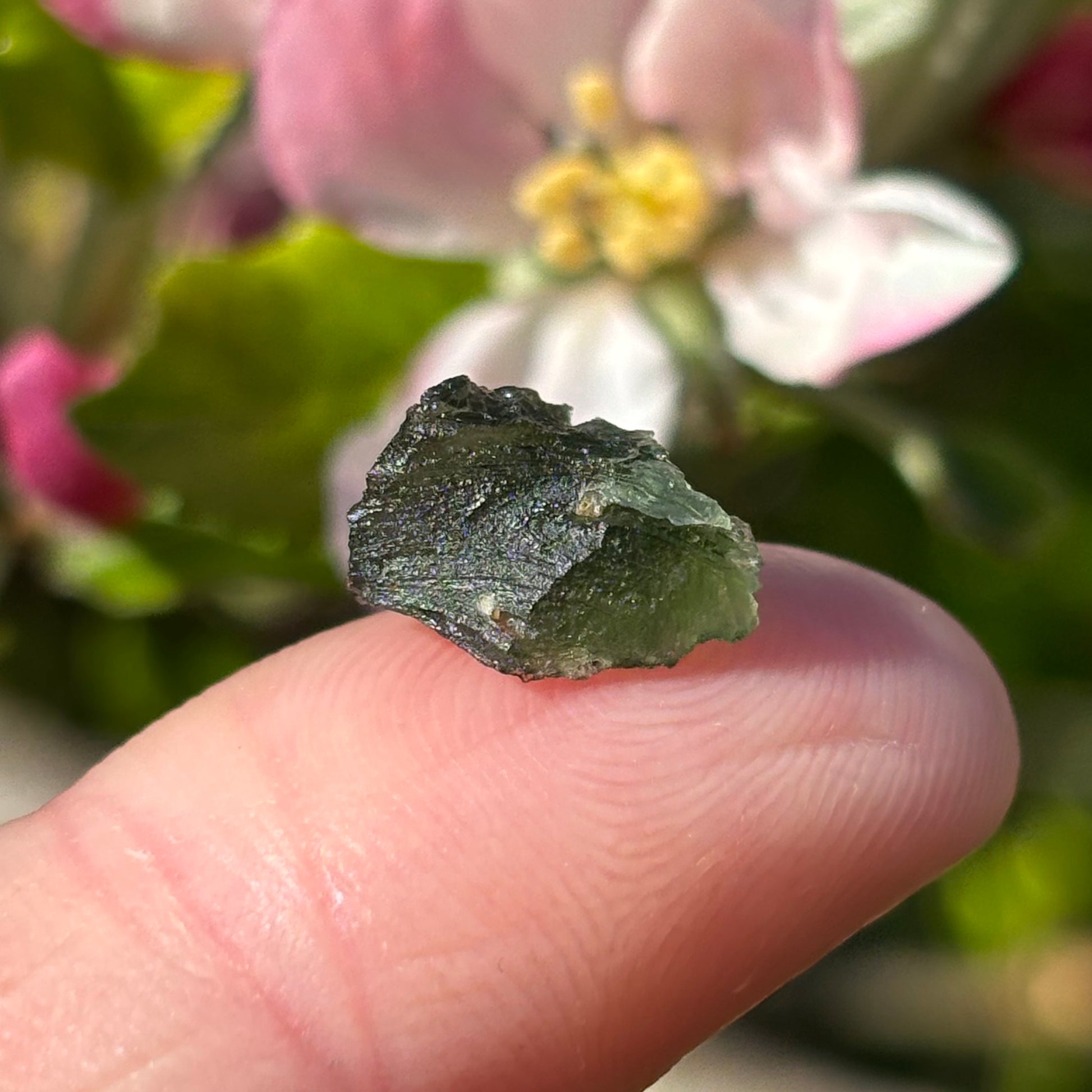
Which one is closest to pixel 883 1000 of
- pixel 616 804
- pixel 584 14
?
pixel 616 804

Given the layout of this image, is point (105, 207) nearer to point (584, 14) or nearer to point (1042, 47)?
point (584, 14)

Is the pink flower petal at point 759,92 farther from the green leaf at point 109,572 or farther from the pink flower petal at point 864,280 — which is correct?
the green leaf at point 109,572

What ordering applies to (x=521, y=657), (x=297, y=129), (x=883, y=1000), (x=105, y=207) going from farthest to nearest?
(x=883, y=1000), (x=105, y=207), (x=297, y=129), (x=521, y=657)

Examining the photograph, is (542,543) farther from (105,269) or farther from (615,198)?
(105,269)

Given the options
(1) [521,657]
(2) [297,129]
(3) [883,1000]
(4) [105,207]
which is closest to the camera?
(1) [521,657]

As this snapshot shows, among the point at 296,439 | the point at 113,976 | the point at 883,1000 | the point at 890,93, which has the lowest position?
the point at 883,1000

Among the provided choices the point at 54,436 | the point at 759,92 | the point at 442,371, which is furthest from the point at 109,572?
the point at 759,92

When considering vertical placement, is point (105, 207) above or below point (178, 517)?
above
